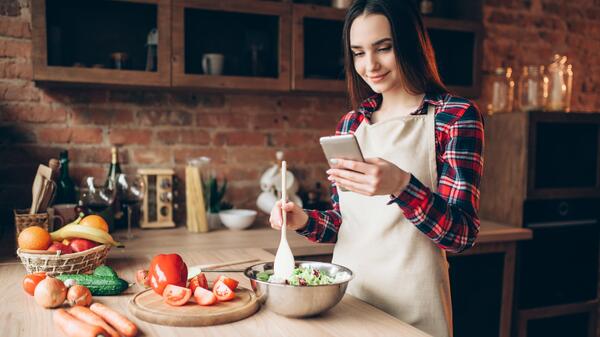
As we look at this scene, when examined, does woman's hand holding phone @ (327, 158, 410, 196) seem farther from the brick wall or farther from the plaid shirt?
the brick wall

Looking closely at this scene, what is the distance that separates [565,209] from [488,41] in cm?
111

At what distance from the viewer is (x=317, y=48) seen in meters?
2.86

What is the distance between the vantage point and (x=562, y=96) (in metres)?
2.80

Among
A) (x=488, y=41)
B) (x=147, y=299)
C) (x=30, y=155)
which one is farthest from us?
(x=488, y=41)

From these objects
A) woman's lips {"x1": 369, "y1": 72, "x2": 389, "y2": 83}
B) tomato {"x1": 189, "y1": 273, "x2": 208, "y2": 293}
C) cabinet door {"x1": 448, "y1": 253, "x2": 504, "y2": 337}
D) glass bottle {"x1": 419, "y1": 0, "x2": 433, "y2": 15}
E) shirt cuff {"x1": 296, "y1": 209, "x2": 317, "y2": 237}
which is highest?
glass bottle {"x1": 419, "y1": 0, "x2": 433, "y2": 15}

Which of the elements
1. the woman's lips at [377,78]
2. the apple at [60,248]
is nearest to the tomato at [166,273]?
the apple at [60,248]

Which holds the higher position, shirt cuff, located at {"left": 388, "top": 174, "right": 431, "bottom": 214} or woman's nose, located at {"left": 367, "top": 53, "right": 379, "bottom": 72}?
woman's nose, located at {"left": 367, "top": 53, "right": 379, "bottom": 72}

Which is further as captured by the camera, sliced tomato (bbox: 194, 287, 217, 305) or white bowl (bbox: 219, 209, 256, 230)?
white bowl (bbox: 219, 209, 256, 230)

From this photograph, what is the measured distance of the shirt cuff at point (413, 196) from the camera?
1182 mm

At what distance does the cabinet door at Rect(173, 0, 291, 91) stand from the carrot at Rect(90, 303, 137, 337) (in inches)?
52.8

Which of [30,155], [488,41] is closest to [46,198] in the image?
[30,155]

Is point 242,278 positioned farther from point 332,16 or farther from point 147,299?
point 332,16

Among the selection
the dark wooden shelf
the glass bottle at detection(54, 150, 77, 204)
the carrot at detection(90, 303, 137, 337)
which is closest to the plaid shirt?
the carrot at detection(90, 303, 137, 337)

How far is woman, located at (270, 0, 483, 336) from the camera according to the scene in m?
1.34
